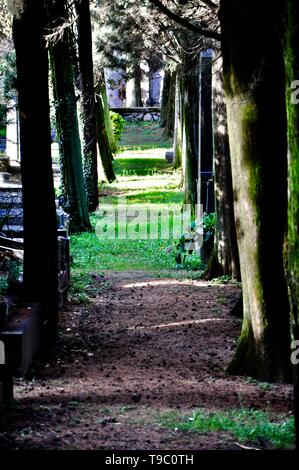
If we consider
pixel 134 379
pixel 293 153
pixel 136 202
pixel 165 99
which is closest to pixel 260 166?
pixel 134 379

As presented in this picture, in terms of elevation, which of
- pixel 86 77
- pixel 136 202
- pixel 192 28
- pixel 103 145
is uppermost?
pixel 86 77

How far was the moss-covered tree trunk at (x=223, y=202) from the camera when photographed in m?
15.6

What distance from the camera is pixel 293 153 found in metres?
5.77

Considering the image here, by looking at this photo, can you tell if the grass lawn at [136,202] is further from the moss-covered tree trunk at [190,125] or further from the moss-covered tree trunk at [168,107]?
the moss-covered tree trunk at [190,125]

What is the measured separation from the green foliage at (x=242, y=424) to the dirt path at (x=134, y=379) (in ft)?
0.42

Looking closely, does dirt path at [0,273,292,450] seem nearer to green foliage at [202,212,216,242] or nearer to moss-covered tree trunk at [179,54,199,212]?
green foliage at [202,212,216,242]

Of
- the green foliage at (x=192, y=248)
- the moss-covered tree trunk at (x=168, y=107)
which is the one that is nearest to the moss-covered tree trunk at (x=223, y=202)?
the green foliage at (x=192, y=248)

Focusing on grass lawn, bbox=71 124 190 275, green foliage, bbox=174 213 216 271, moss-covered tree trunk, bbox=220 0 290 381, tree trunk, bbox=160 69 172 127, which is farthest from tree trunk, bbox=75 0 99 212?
tree trunk, bbox=160 69 172 127

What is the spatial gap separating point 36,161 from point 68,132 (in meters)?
13.1

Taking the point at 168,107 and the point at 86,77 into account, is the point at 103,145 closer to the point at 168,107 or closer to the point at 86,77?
the point at 86,77

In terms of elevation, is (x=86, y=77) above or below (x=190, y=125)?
above

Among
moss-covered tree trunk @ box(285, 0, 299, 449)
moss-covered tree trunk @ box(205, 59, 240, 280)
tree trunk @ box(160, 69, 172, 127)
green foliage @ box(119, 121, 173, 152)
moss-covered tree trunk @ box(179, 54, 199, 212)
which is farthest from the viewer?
green foliage @ box(119, 121, 173, 152)

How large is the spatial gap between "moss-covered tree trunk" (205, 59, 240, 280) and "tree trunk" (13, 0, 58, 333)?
547 cm

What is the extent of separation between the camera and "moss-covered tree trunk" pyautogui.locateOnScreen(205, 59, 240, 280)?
1558 centimetres
